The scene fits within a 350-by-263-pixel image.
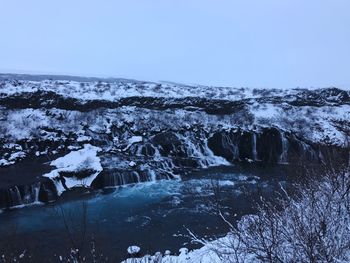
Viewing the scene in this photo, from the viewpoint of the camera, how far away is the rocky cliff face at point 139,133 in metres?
26.2

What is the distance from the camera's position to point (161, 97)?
148 feet

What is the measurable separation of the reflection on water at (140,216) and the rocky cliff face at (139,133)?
2.10m

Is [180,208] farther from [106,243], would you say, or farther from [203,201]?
[106,243]

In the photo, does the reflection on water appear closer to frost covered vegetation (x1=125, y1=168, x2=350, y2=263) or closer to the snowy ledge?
the snowy ledge

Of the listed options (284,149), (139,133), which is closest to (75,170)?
(139,133)

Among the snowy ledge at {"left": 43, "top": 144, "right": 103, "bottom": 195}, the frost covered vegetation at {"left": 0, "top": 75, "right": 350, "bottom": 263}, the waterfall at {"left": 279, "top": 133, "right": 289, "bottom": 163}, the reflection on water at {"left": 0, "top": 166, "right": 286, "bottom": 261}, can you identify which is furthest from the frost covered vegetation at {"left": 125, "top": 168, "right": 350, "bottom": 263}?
the waterfall at {"left": 279, "top": 133, "right": 289, "bottom": 163}

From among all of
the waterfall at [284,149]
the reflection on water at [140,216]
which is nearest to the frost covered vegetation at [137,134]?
the waterfall at [284,149]

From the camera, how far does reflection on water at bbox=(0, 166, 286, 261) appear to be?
1600 cm

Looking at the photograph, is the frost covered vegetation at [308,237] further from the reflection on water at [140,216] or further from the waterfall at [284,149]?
the waterfall at [284,149]

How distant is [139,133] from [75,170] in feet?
31.3

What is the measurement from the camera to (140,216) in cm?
1973

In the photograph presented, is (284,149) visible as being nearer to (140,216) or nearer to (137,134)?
(137,134)

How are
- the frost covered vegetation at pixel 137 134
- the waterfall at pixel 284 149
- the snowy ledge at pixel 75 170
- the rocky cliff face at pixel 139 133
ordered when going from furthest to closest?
the waterfall at pixel 284 149
the rocky cliff face at pixel 139 133
the frost covered vegetation at pixel 137 134
the snowy ledge at pixel 75 170

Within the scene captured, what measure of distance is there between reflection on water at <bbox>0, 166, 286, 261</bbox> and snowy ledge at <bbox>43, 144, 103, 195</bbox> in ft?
4.97
